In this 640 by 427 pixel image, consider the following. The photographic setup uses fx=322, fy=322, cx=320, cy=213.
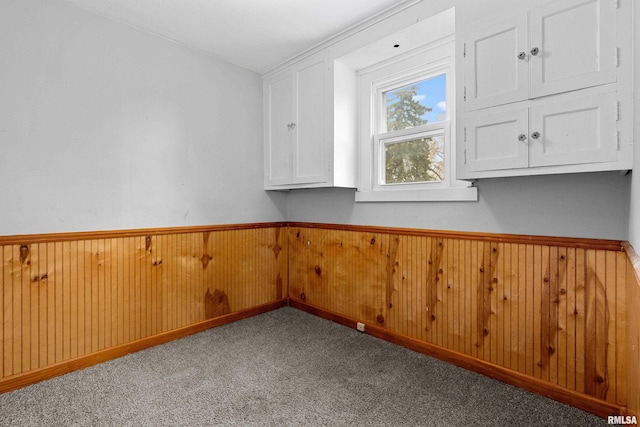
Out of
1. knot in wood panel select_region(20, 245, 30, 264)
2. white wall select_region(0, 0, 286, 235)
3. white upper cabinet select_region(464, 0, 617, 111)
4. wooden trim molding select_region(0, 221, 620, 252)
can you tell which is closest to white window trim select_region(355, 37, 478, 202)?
wooden trim molding select_region(0, 221, 620, 252)

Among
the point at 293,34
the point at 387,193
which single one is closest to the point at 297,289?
the point at 387,193

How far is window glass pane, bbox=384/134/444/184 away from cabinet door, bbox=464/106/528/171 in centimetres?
52

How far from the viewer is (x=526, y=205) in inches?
76.3

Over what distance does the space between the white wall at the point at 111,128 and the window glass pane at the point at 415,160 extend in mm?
1429

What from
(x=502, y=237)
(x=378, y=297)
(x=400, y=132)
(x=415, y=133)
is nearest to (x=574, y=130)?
(x=502, y=237)

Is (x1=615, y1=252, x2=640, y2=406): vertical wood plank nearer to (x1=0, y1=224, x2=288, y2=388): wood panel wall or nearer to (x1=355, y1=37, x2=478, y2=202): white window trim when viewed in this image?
(x1=355, y1=37, x2=478, y2=202): white window trim

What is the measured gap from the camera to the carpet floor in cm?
168

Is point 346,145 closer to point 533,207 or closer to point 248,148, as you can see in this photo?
point 248,148

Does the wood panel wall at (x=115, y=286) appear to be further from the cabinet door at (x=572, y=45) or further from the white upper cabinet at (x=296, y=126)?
the cabinet door at (x=572, y=45)

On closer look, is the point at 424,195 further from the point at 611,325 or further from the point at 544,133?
the point at 611,325

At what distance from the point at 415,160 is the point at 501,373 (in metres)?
1.58

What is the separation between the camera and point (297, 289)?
347cm

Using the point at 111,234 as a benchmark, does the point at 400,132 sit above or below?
above

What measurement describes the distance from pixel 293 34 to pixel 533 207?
7.12 feet
